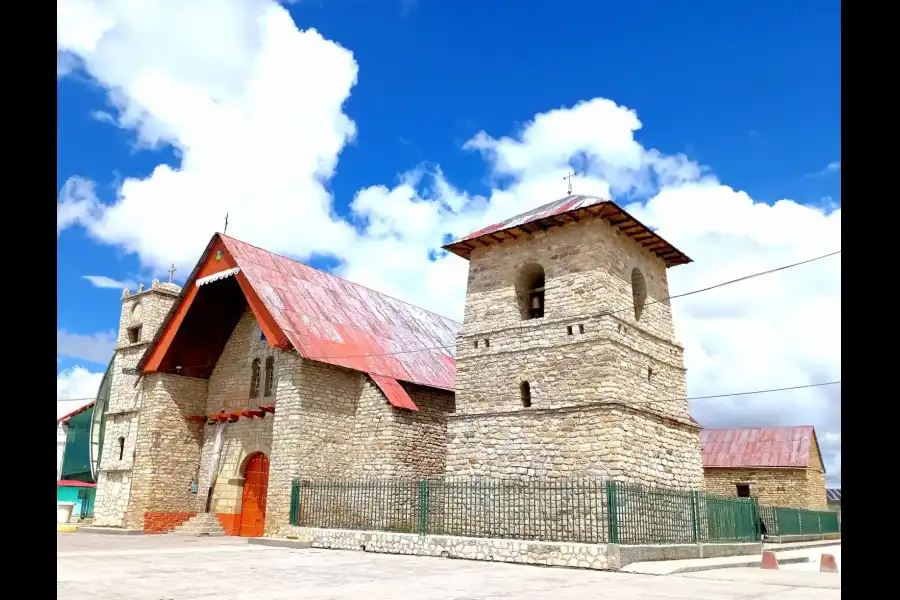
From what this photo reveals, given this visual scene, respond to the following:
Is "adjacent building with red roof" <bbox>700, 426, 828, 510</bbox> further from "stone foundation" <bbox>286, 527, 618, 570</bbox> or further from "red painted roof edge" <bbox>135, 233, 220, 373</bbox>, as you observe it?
"red painted roof edge" <bbox>135, 233, 220, 373</bbox>

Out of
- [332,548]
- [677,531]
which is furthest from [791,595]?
[332,548]

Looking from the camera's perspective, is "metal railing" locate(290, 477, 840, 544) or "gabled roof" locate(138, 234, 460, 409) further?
"gabled roof" locate(138, 234, 460, 409)

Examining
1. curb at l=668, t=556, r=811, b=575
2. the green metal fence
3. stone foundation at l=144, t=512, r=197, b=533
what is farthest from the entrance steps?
the green metal fence

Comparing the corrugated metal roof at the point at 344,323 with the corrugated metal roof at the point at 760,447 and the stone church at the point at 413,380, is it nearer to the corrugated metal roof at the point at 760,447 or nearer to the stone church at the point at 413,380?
the stone church at the point at 413,380

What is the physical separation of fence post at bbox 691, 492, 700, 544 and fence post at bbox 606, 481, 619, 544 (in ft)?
9.55

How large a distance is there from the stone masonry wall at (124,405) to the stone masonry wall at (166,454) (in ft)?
6.18

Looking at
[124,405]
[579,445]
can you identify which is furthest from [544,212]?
[124,405]

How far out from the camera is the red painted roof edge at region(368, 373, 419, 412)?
66.5 feet

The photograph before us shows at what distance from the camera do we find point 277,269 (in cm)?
2298

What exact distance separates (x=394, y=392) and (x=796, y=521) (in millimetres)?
16492

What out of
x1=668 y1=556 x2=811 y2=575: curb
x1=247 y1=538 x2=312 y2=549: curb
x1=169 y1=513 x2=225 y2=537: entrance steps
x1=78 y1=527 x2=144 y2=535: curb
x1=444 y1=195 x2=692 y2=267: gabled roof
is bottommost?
x1=78 y1=527 x2=144 y2=535: curb

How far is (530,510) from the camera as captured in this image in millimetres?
15617

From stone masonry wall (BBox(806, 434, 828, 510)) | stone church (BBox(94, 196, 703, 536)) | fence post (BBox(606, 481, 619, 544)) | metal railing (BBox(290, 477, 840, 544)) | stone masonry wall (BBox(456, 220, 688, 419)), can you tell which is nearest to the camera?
fence post (BBox(606, 481, 619, 544))

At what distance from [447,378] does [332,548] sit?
8.07 meters
